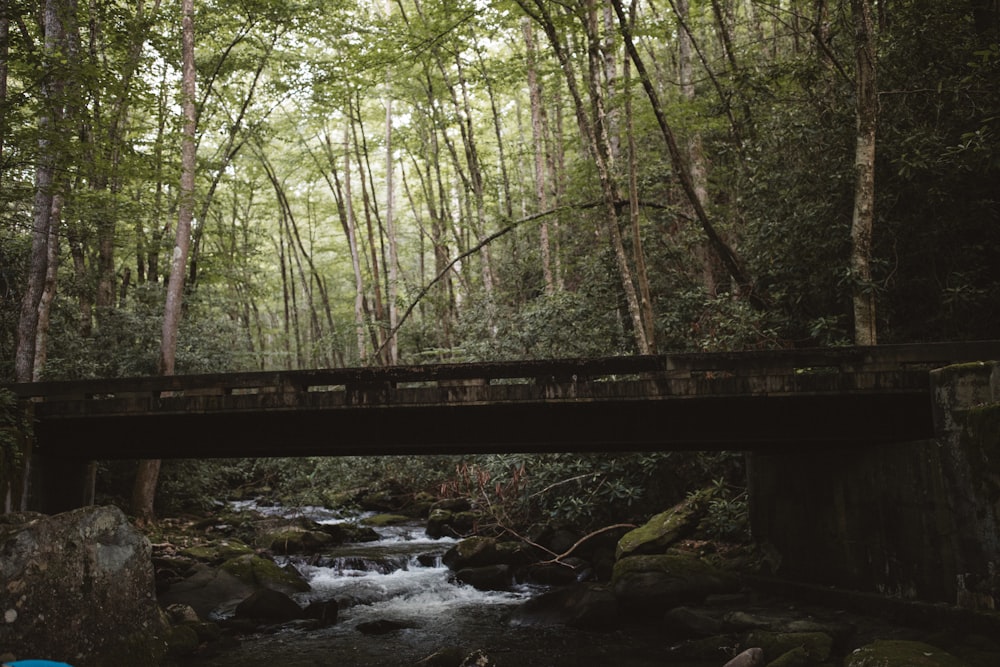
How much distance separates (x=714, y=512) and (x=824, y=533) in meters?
2.82

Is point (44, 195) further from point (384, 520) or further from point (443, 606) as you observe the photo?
point (384, 520)

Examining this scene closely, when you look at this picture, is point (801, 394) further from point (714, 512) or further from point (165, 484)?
point (165, 484)

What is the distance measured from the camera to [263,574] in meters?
12.9

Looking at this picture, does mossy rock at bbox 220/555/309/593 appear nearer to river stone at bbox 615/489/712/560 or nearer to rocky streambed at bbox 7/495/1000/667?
rocky streambed at bbox 7/495/1000/667

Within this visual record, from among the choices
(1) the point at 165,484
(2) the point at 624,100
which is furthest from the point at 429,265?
(2) the point at 624,100

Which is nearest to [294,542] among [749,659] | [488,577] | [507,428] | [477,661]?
[488,577]

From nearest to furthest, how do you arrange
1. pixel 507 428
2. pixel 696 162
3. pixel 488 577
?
pixel 507 428 < pixel 488 577 < pixel 696 162

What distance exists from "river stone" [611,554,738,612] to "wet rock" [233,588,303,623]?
5207 mm

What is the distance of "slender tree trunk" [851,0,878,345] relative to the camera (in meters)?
10.1

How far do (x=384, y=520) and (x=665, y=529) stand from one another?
32.4ft

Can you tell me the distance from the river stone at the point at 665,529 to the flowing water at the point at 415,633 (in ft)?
6.48

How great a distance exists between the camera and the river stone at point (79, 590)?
7223mm

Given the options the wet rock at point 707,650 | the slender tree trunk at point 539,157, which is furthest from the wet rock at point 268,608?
the slender tree trunk at point 539,157

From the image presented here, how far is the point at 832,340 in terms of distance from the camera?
11555mm
